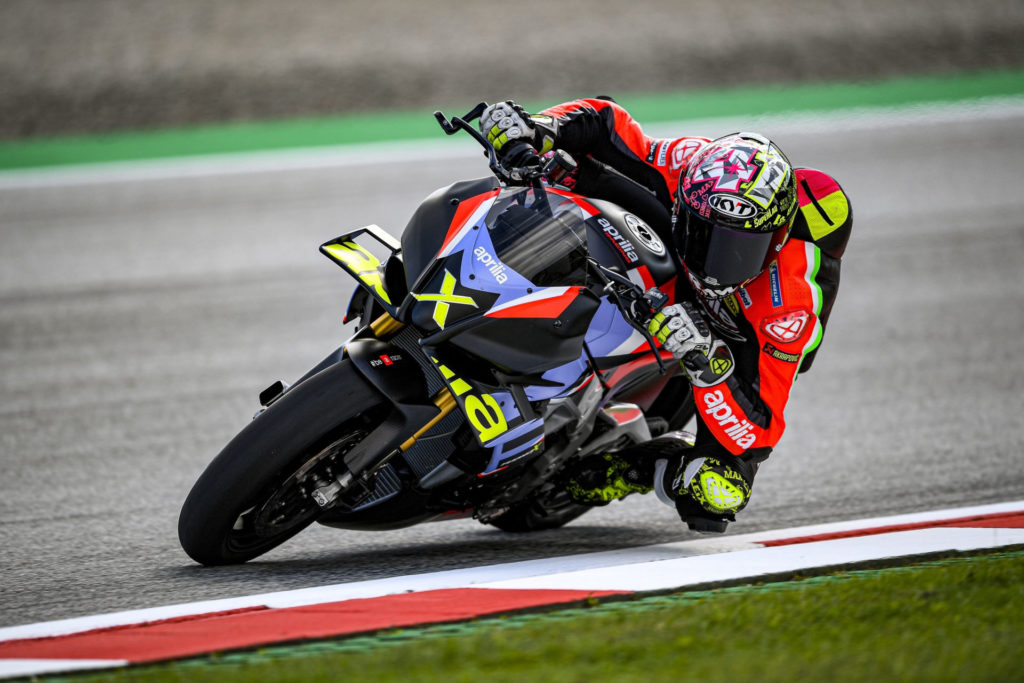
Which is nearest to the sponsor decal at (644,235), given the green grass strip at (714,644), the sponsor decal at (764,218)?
the sponsor decal at (764,218)

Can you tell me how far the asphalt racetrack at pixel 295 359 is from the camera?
14.8 ft

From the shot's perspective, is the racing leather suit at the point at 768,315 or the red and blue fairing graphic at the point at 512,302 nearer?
the red and blue fairing graphic at the point at 512,302

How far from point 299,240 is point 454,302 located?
6.84 m

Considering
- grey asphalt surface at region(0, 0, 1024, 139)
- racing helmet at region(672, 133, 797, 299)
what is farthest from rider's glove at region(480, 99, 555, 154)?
grey asphalt surface at region(0, 0, 1024, 139)

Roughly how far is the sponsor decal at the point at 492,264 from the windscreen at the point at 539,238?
1.0 inches

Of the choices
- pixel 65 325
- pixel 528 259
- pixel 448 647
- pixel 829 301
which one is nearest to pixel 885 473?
pixel 829 301

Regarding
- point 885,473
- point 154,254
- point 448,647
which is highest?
point 448,647

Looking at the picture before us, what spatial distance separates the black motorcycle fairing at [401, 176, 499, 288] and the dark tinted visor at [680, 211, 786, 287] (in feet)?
2.23

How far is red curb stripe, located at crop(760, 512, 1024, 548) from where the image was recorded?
173 inches

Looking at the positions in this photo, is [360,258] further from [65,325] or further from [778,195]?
[65,325]

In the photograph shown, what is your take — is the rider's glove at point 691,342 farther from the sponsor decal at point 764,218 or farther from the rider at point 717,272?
the sponsor decal at point 764,218

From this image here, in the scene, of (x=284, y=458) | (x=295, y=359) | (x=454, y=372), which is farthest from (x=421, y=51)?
(x=284, y=458)

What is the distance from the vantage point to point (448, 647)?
311 cm

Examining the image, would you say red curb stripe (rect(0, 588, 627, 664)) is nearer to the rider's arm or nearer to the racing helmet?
the racing helmet
